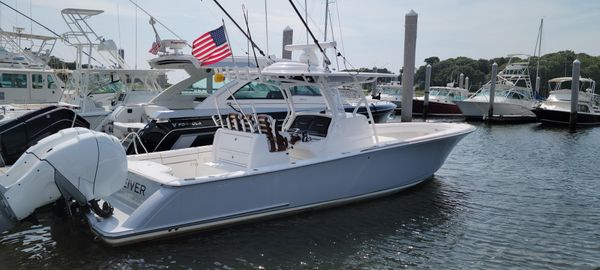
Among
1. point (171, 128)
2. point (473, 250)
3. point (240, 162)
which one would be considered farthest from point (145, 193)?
point (473, 250)

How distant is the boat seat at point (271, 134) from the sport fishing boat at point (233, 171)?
2 cm

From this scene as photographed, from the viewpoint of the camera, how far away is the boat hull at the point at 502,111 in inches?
1097

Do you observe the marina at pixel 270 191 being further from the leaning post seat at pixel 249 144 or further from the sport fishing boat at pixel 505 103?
the sport fishing boat at pixel 505 103

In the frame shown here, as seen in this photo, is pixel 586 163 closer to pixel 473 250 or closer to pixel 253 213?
pixel 473 250

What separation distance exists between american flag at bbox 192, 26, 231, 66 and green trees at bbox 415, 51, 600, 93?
49.2 meters

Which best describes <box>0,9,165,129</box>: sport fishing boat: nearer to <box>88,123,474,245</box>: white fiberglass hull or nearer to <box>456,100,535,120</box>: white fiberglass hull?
<box>88,123,474,245</box>: white fiberglass hull

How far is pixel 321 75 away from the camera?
285 inches

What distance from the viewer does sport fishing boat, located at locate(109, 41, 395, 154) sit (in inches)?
379

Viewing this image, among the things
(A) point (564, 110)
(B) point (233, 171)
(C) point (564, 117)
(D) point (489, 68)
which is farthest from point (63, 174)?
(D) point (489, 68)

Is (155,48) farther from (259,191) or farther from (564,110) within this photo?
(564,110)

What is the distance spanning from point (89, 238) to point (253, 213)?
214 centimetres

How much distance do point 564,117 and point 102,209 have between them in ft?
86.6

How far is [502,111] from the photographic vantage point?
28.2m

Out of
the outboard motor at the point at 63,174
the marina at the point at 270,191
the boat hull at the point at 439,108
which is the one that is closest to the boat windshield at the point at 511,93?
the boat hull at the point at 439,108
